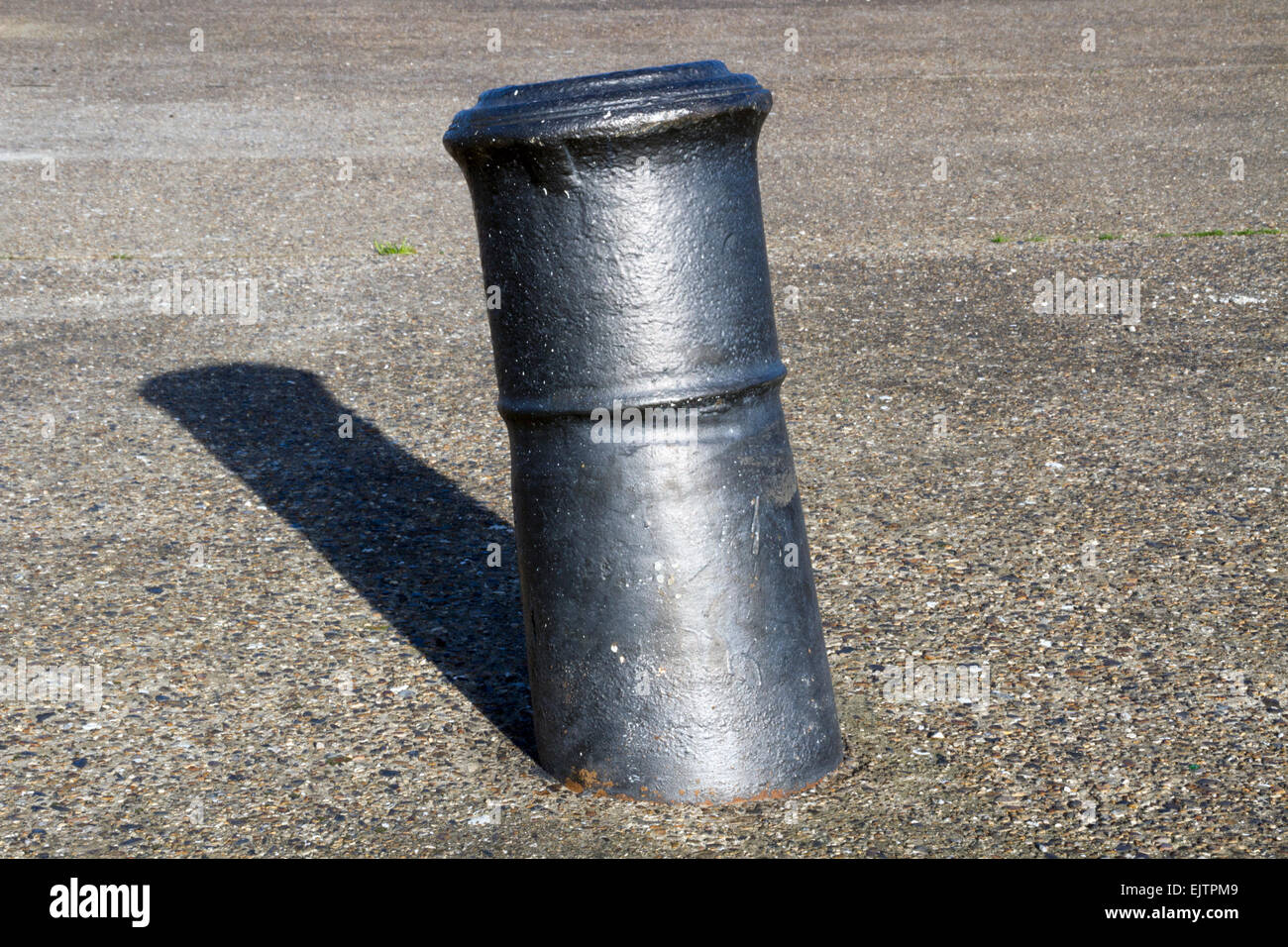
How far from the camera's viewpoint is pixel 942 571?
4.29 m

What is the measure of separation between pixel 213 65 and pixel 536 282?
38.2 feet

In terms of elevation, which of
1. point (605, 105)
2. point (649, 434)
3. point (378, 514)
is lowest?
→ point (378, 514)

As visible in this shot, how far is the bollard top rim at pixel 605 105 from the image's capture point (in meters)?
2.75

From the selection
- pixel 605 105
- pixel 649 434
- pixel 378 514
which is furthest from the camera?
pixel 378 514

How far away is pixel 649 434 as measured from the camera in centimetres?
294

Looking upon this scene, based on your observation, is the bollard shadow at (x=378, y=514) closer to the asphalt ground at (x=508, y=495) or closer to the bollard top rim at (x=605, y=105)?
the asphalt ground at (x=508, y=495)

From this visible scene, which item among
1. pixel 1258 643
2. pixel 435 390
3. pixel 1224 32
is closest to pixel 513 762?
pixel 1258 643

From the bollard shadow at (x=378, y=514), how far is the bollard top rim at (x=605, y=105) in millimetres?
1609

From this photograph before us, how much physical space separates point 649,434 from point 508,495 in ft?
6.80

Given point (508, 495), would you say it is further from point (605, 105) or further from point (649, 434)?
point (605, 105)

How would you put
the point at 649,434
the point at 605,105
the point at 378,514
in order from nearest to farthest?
the point at 605,105 → the point at 649,434 → the point at 378,514

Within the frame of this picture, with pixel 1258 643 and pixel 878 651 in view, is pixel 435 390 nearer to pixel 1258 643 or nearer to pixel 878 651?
pixel 878 651

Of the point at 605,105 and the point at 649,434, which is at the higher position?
the point at 605,105

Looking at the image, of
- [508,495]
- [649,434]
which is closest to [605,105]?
[649,434]
